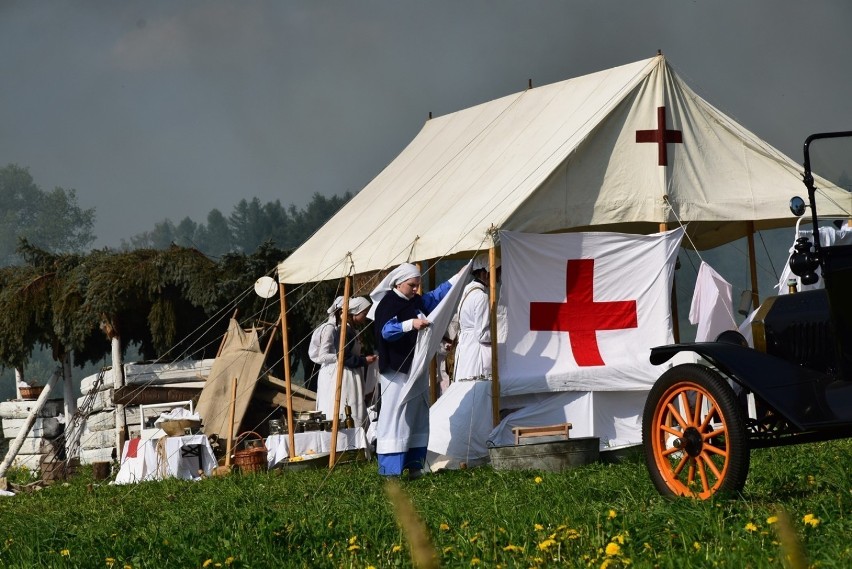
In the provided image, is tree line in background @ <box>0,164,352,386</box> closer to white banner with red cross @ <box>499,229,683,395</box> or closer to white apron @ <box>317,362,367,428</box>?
white apron @ <box>317,362,367,428</box>

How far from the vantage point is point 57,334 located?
14773 millimetres

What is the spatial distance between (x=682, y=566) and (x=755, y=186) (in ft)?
22.2

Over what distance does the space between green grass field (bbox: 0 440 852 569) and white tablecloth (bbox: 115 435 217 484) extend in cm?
326

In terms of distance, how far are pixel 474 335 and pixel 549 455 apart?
2.21 m

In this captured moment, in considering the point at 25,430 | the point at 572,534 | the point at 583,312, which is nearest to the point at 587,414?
the point at 583,312

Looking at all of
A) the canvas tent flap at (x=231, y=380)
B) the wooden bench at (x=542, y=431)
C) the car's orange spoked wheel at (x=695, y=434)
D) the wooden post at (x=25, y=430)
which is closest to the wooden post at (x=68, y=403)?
the wooden post at (x=25, y=430)

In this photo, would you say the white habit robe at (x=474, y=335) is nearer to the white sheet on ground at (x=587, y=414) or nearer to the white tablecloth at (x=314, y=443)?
the white sheet on ground at (x=587, y=414)

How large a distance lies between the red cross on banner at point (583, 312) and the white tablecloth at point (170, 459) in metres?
3.68

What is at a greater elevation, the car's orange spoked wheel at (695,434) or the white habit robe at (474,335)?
the white habit robe at (474,335)

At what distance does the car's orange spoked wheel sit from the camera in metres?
4.33

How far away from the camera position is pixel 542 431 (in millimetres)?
7949

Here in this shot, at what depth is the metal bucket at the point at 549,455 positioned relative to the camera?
7.45 metres

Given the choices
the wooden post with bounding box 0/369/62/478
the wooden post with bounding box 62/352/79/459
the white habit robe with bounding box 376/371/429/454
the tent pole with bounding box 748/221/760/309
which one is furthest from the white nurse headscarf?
the wooden post with bounding box 62/352/79/459

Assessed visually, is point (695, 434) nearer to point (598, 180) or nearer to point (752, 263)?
point (598, 180)
